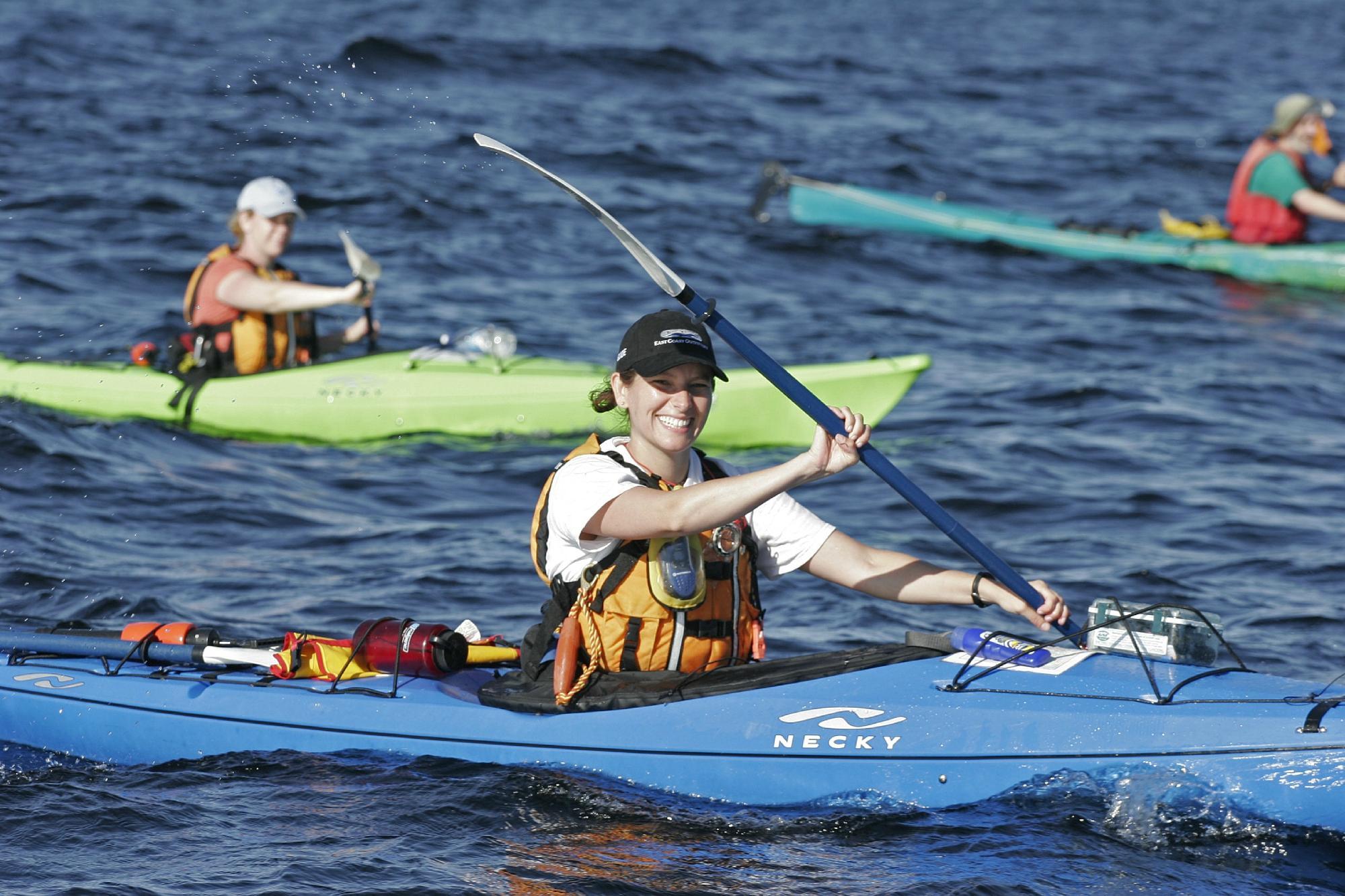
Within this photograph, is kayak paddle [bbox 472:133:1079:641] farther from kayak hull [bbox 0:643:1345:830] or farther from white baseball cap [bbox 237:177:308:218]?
white baseball cap [bbox 237:177:308:218]

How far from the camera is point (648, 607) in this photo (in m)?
3.69

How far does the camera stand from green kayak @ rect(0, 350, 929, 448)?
7555 millimetres

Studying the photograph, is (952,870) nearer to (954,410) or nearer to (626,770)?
(626,770)

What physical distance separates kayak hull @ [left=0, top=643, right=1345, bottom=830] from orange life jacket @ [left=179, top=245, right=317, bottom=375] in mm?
3839

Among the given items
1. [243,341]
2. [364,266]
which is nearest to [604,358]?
[364,266]

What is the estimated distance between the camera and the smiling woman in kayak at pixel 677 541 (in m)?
3.38

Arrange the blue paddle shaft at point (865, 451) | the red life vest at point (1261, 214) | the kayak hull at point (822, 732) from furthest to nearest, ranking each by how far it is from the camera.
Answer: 1. the red life vest at point (1261, 214)
2. the blue paddle shaft at point (865, 451)
3. the kayak hull at point (822, 732)

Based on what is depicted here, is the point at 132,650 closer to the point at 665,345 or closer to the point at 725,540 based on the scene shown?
the point at 725,540

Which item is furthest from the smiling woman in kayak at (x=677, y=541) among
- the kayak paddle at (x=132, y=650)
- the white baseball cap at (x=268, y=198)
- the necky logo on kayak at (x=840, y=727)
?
the white baseball cap at (x=268, y=198)

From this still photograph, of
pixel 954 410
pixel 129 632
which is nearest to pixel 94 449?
pixel 129 632

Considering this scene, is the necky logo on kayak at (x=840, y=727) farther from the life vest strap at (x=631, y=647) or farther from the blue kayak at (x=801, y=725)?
the life vest strap at (x=631, y=647)

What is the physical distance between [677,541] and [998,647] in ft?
2.79

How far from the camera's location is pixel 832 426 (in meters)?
3.36

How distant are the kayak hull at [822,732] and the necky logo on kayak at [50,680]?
2 cm
